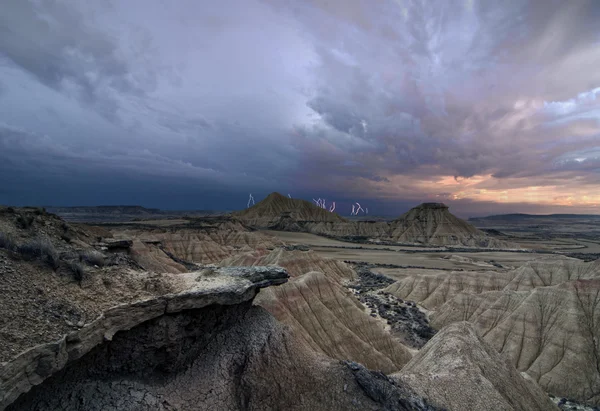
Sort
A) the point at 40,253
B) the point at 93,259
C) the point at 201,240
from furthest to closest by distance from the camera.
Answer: the point at 201,240 → the point at 93,259 → the point at 40,253

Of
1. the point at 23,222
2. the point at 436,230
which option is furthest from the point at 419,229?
the point at 23,222

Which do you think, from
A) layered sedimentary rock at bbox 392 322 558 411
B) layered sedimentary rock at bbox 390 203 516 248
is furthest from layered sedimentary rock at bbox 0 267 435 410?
layered sedimentary rock at bbox 390 203 516 248

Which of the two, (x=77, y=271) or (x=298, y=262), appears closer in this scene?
(x=77, y=271)

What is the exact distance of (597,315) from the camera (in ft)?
89.2

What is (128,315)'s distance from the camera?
360 inches

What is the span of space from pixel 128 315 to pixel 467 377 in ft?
48.2

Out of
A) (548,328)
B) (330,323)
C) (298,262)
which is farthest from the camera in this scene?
(298,262)

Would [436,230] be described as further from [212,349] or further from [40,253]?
[40,253]

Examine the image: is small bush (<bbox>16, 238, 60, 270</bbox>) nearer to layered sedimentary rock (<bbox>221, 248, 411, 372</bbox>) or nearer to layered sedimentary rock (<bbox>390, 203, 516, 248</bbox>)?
layered sedimentary rock (<bbox>221, 248, 411, 372</bbox>)

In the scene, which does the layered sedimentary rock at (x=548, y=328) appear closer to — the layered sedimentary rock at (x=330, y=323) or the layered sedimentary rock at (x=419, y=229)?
the layered sedimentary rock at (x=330, y=323)

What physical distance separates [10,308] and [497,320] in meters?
38.0

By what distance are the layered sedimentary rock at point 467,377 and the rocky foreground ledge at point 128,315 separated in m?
8.14

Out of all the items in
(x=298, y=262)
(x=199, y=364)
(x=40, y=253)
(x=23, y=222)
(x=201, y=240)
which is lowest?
(x=201, y=240)

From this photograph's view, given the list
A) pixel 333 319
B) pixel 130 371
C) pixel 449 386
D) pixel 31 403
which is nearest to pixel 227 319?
pixel 130 371
